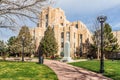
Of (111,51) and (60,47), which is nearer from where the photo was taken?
(111,51)

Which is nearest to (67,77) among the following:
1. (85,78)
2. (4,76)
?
(85,78)

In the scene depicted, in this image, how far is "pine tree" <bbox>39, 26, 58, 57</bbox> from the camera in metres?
62.8

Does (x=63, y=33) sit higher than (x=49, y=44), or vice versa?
(x=63, y=33)

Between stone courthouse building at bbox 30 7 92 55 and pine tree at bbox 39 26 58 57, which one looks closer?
pine tree at bbox 39 26 58 57

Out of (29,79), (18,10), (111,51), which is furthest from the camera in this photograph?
(111,51)

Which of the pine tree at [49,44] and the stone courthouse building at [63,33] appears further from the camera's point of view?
the stone courthouse building at [63,33]

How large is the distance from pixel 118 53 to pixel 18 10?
51.8 meters

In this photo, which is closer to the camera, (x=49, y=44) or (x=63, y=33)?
(x=49, y=44)

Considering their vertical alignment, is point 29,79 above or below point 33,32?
below

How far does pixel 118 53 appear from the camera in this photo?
217 feet

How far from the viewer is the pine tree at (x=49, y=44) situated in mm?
62781

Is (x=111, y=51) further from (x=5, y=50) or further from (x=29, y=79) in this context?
(x=29, y=79)

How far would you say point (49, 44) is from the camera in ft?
207

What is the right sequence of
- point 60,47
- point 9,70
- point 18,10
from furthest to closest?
point 60,47 < point 9,70 < point 18,10
